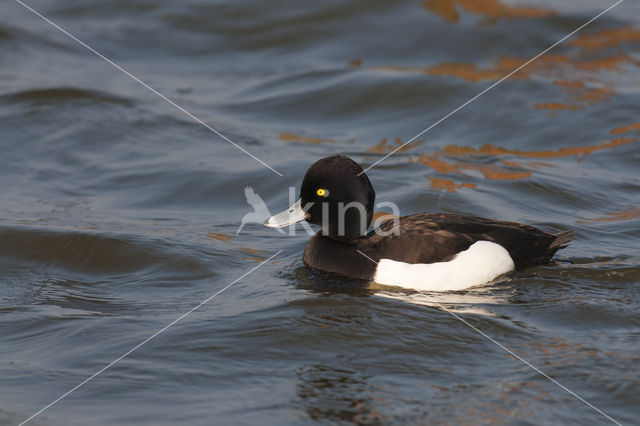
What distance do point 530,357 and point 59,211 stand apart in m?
5.50

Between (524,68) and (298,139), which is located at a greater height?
(524,68)

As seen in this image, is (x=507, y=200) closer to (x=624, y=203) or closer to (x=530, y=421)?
(x=624, y=203)

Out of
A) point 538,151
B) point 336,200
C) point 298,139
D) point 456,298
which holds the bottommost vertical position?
point 456,298

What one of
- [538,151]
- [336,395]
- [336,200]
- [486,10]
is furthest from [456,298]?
[486,10]

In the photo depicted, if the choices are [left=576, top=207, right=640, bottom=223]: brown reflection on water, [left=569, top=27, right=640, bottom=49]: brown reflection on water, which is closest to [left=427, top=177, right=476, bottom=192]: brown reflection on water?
[left=576, top=207, right=640, bottom=223]: brown reflection on water

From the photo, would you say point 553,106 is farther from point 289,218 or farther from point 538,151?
point 289,218

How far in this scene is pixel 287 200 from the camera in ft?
31.1

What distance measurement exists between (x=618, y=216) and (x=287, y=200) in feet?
11.3

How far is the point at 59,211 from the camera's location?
9.22 meters

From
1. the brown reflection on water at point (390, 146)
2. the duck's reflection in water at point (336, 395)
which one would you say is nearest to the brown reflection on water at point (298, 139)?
the brown reflection on water at point (390, 146)

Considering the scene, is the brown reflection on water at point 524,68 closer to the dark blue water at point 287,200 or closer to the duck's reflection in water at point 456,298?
the dark blue water at point 287,200

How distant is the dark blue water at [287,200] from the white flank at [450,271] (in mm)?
123

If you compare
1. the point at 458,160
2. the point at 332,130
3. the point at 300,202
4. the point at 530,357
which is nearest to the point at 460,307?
the point at 530,357

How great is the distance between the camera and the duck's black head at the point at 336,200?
7035mm
